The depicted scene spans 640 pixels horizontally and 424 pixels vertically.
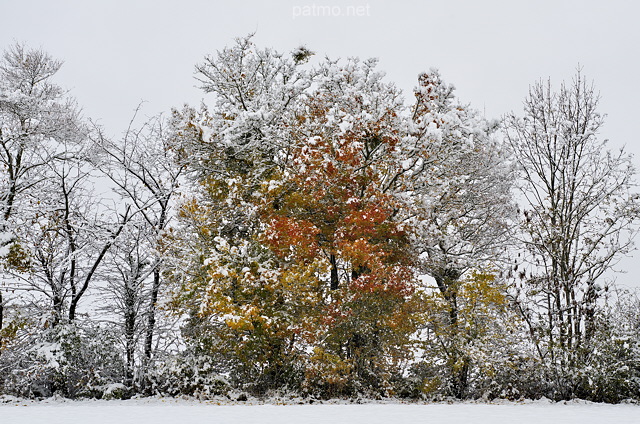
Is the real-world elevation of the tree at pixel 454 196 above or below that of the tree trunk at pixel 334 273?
above

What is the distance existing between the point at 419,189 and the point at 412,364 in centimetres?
480

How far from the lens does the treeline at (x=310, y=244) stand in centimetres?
1288

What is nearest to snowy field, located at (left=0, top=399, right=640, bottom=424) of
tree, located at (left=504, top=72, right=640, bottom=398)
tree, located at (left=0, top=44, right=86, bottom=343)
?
tree, located at (left=504, top=72, right=640, bottom=398)

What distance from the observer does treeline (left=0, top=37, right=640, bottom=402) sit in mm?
12883

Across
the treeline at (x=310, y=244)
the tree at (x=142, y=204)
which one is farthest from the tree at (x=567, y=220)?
the tree at (x=142, y=204)

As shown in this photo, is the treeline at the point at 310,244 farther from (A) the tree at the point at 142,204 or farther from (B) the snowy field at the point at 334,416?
(B) the snowy field at the point at 334,416

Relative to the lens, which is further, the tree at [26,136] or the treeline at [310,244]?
the tree at [26,136]

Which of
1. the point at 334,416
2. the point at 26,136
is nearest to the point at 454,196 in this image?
the point at 334,416

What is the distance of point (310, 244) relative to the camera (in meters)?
13.9

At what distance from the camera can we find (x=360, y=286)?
13.0 metres

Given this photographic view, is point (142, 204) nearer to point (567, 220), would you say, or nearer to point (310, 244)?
point (310, 244)

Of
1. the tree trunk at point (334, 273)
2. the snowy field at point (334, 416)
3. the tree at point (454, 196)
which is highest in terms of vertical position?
the tree at point (454, 196)

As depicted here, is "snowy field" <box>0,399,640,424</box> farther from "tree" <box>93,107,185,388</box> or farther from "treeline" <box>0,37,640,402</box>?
"tree" <box>93,107,185,388</box>

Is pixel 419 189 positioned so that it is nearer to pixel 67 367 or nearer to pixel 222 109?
pixel 222 109
